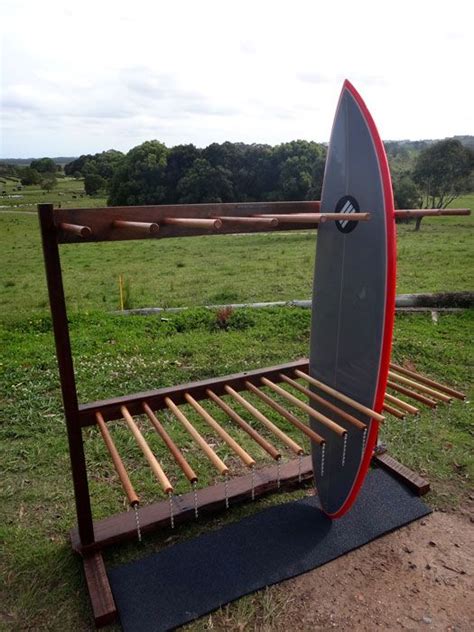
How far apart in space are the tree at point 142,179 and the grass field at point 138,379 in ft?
75.5

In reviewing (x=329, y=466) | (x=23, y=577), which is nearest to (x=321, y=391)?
(x=329, y=466)

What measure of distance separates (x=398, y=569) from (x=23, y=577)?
7.87 feet

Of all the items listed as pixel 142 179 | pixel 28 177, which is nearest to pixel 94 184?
pixel 142 179

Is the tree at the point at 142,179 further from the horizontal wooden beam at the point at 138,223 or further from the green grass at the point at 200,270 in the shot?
the horizontal wooden beam at the point at 138,223

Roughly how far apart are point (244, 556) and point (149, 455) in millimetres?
1018

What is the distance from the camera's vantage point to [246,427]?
307 cm

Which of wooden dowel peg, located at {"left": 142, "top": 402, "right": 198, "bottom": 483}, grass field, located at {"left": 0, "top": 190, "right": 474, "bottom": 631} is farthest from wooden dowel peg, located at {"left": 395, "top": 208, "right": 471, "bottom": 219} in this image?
grass field, located at {"left": 0, "top": 190, "right": 474, "bottom": 631}

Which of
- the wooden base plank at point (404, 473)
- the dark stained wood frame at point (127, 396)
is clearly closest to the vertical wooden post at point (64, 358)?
the dark stained wood frame at point (127, 396)

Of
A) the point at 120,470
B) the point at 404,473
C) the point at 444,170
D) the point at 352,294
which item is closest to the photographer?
the point at 120,470

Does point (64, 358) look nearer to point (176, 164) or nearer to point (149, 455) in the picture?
point (149, 455)

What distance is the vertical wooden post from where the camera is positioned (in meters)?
2.48

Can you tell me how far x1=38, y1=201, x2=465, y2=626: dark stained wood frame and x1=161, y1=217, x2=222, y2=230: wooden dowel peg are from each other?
3 cm

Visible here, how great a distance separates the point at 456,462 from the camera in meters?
4.10

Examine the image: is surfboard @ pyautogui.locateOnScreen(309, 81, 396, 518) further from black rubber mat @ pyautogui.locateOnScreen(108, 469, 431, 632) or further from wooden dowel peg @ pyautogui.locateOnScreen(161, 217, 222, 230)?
wooden dowel peg @ pyautogui.locateOnScreen(161, 217, 222, 230)
